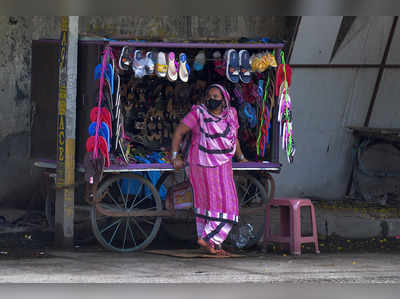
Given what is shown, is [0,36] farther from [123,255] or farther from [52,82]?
[123,255]

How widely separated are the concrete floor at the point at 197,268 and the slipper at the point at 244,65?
5.78ft

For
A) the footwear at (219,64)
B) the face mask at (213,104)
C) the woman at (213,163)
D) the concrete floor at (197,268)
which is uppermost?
the footwear at (219,64)

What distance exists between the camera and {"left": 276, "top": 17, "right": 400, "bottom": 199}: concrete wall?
11.0 meters

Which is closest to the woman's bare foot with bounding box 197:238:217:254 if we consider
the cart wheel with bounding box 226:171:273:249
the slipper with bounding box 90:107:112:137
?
the cart wheel with bounding box 226:171:273:249

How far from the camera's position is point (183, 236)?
30.7 feet

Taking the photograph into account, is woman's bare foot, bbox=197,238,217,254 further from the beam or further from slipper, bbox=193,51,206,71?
slipper, bbox=193,51,206,71

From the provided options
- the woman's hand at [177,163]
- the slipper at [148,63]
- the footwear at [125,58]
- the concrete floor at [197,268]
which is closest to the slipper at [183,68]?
the slipper at [148,63]

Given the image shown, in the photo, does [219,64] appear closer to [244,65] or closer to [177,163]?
[244,65]

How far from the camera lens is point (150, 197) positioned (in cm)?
902

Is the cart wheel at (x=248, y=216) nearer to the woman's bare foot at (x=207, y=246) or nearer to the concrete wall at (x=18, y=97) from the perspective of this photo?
the woman's bare foot at (x=207, y=246)

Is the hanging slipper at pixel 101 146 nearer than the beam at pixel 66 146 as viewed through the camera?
Yes

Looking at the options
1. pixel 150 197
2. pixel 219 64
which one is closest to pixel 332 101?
pixel 219 64

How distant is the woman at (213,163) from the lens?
8.43m

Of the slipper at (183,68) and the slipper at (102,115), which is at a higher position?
the slipper at (183,68)
